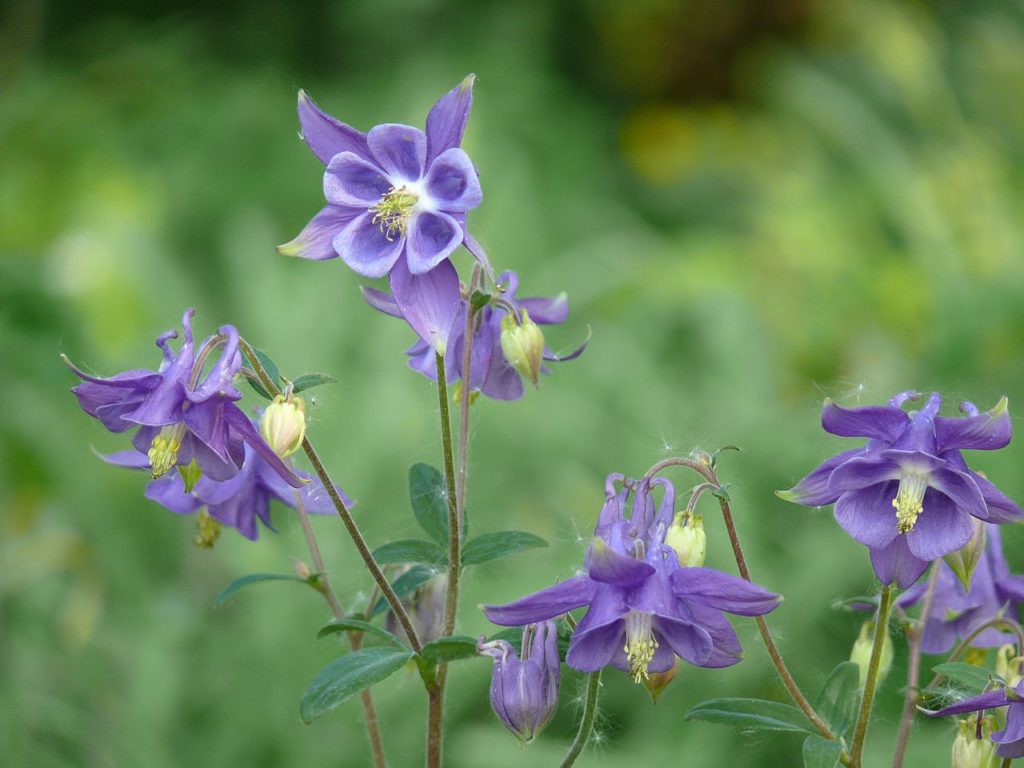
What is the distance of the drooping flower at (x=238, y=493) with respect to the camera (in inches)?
40.4

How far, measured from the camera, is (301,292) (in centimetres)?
360

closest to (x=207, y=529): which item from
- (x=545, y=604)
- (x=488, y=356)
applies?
(x=488, y=356)

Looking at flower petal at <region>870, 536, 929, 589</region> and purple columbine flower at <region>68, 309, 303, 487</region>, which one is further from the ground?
purple columbine flower at <region>68, 309, 303, 487</region>

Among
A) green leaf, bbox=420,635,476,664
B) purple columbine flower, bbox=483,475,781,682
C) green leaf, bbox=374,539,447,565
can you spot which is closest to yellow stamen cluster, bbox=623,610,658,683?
purple columbine flower, bbox=483,475,781,682

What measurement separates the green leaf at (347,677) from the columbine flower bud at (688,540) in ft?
0.70

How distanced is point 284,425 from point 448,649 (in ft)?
0.67

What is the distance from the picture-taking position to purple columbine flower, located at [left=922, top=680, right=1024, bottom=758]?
821 mm

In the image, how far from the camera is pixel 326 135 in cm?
94

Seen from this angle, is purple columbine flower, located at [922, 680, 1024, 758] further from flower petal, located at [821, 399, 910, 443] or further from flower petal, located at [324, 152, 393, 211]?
flower petal, located at [324, 152, 393, 211]

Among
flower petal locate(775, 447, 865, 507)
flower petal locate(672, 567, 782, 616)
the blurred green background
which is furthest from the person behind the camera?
the blurred green background

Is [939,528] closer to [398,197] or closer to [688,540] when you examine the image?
[688,540]

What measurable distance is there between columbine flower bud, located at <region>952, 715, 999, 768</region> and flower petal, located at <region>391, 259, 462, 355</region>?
0.47 metres

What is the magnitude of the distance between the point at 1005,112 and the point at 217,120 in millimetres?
3056

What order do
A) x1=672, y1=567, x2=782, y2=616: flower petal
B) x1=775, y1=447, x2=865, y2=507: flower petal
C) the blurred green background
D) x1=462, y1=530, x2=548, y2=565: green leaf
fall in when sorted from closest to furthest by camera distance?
1. x1=672, y1=567, x2=782, y2=616: flower petal
2. x1=775, y1=447, x2=865, y2=507: flower petal
3. x1=462, y1=530, x2=548, y2=565: green leaf
4. the blurred green background
